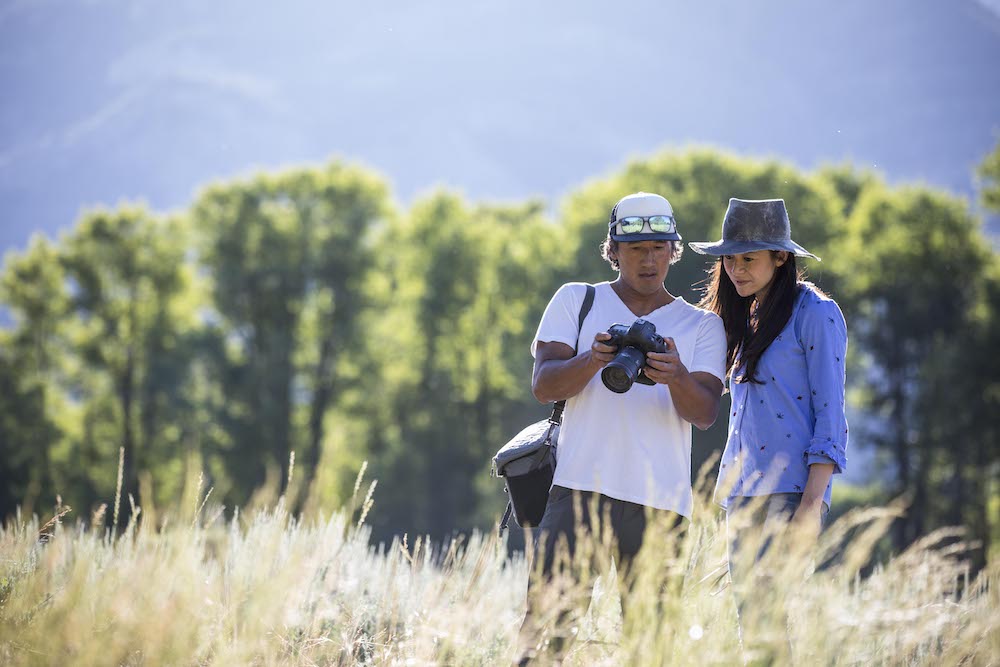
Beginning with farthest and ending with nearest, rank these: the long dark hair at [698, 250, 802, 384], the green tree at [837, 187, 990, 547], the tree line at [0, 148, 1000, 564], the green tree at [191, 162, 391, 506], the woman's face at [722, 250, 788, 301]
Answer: the green tree at [191, 162, 391, 506] < the tree line at [0, 148, 1000, 564] < the green tree at [837, 187, 990, 547] < the woman's face at [722, 250, 788, 301] < the long dark hair at [698, 250, 802, 384]

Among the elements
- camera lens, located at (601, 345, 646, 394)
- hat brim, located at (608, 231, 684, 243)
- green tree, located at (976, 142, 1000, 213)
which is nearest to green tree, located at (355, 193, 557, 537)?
green tree, located at (976, 142, 1000, 213)

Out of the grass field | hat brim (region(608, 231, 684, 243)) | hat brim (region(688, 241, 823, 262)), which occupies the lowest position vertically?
the grass field

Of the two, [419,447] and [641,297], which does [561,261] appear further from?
[641,297]

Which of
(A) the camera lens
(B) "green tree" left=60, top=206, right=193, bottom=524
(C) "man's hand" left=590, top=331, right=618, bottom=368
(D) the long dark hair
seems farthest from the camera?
(B) "green tree" left=60, top=206, right=193, bottom=524

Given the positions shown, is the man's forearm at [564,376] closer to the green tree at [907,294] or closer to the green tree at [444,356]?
the green tree at [907,294]

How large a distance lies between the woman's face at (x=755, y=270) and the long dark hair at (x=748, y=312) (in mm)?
23

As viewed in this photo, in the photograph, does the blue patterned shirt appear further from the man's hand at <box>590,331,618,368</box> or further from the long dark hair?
the man's hand at <box>590,331,618,368</box>

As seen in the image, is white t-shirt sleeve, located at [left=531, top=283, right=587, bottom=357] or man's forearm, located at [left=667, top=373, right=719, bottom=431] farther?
white t-shirt sleeve, located at [left=531, top=283, right=587, bottom=357]

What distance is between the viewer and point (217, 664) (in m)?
2.78

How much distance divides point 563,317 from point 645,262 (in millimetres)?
382

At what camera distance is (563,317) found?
3.67m

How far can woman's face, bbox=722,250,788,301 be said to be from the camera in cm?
366

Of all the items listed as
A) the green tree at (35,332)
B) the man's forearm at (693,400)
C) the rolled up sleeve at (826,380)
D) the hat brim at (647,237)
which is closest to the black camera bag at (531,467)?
the hat brim at (647,237)

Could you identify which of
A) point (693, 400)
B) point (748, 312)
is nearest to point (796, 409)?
point (693, 400)
